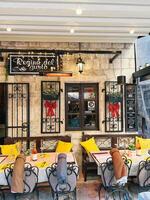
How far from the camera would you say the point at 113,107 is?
7586mm

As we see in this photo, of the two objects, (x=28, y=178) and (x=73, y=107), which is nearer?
(x=28, y=178)

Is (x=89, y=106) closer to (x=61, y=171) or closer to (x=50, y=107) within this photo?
(x=50, y=107)

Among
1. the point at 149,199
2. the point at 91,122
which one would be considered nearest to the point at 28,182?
the point at 149,199

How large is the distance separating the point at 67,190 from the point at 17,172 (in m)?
0.92

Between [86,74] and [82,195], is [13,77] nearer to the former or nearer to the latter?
[86,74]

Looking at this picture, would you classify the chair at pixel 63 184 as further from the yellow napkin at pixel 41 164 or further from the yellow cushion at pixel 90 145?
the yellow cushion at pixel 90 145

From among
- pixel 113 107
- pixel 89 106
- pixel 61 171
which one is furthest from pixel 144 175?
pixel 89 106

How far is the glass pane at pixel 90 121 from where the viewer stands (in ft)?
25.0

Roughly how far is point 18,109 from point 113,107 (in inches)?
105

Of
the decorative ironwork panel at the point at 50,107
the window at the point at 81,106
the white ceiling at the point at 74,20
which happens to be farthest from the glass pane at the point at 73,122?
the white ceiling at the point at 74,20

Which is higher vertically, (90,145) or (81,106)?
(81,106)

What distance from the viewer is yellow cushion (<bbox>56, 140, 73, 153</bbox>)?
22.2 feet

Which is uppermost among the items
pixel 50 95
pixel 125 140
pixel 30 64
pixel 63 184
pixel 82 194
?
pixel 30 64

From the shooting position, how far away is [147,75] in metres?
7.57
